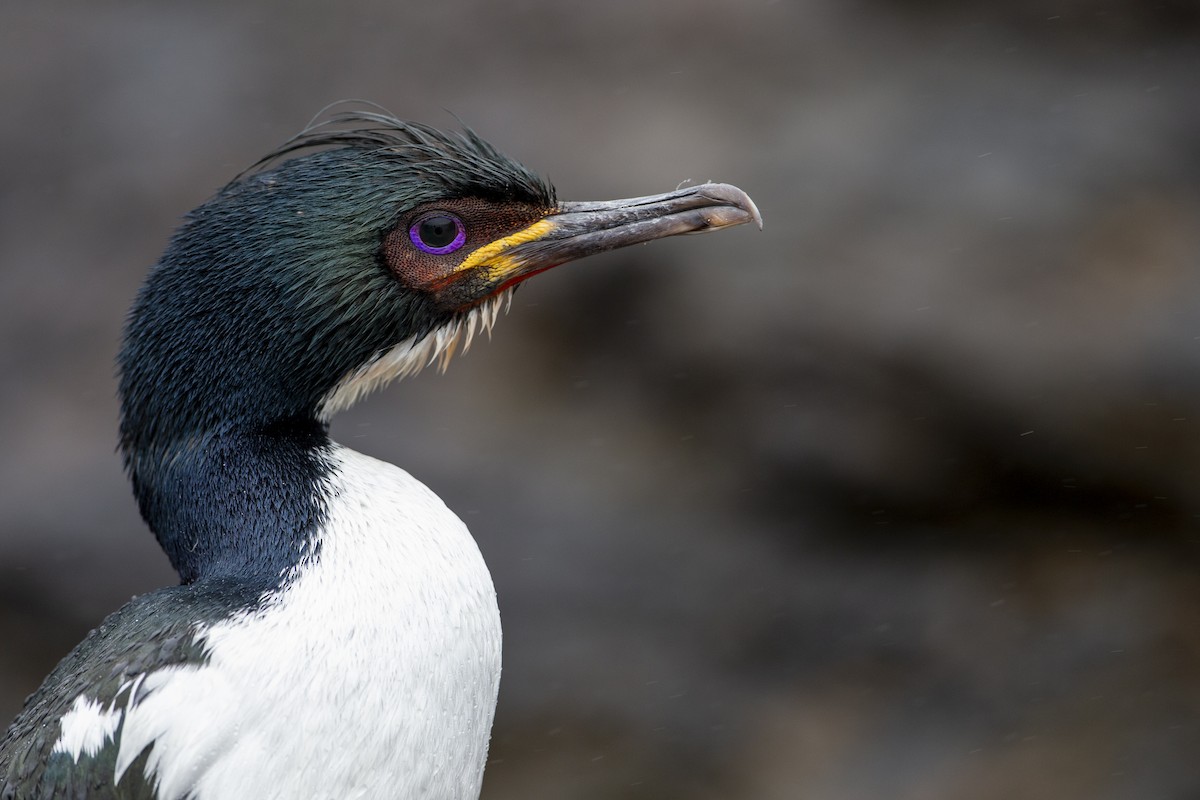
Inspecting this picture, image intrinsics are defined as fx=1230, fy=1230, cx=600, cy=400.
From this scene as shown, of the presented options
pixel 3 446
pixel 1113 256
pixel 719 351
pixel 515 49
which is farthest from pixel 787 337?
pixel 3 446

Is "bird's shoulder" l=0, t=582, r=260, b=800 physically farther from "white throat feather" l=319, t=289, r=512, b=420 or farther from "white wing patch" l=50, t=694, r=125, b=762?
"white throat feather" l=319, t=289, r=512, b=420

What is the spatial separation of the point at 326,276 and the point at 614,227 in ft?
1.95

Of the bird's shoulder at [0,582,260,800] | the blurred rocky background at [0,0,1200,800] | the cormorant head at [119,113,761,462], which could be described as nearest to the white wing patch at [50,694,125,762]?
the bird's shoulder at [0,582,260,800]

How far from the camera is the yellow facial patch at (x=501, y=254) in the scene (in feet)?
8.07

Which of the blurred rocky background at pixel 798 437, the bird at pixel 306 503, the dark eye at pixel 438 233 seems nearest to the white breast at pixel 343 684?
the bird at pixel 306 503

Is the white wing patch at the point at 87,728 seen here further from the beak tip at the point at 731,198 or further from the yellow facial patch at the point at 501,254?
the beak tip at the point at 731,198

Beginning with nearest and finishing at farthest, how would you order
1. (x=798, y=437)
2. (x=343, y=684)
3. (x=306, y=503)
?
(x=343, y=684), (x=306, y=503), (x=798, y=437)

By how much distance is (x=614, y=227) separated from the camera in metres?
2.51

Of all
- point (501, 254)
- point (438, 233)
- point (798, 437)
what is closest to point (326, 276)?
point (438, 233)

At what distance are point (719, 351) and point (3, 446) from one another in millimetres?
2796

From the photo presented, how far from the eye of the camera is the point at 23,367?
15.9 feet

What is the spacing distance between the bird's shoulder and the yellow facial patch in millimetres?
773

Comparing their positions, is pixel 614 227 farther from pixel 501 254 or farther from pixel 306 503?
pixel 306 503

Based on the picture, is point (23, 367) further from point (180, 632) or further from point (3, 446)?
point (180, 632)
